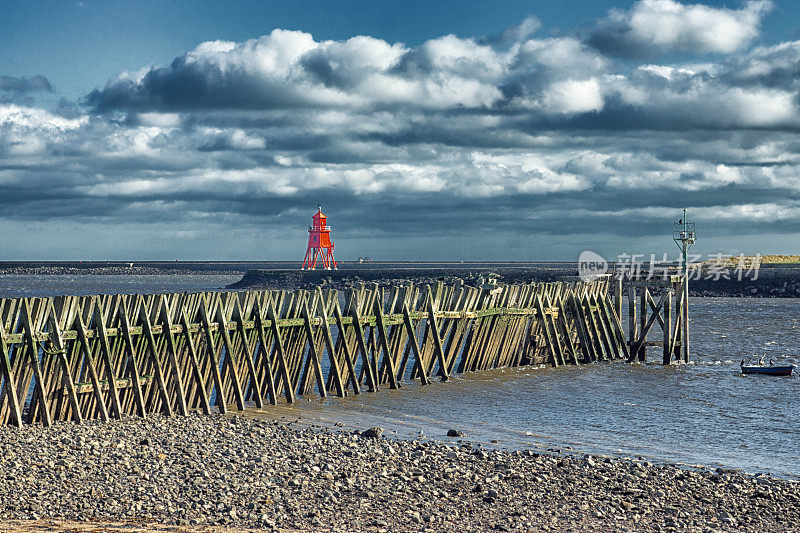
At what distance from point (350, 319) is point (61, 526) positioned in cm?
1409

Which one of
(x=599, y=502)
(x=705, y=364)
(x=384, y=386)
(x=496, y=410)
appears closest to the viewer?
(x=599, y=502)

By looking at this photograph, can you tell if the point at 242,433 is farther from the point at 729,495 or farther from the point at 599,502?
the point at 729,495

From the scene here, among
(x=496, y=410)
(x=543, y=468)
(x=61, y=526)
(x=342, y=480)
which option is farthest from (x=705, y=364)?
(x=61, y=526)

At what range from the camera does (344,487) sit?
1418 centimetres

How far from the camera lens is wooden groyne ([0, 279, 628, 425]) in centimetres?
1841

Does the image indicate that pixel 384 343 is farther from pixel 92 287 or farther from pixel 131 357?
pixel 92 287

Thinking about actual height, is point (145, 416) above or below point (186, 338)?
below

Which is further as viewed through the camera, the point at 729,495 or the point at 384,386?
the point at 384,386

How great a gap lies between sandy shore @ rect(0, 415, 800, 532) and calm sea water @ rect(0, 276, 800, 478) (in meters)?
2.51

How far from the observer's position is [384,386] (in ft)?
87.6

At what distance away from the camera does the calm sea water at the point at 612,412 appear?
1959 centimetres

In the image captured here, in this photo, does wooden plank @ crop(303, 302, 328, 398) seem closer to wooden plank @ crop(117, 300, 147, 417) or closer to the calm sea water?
the calm sea water

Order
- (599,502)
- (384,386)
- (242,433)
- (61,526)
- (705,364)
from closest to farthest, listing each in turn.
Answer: (61,526)
(599,502)
(242,433)
(384,386)
(705,364)

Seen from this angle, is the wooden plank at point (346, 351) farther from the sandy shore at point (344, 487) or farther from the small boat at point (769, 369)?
the small boat at point (769, 369)
